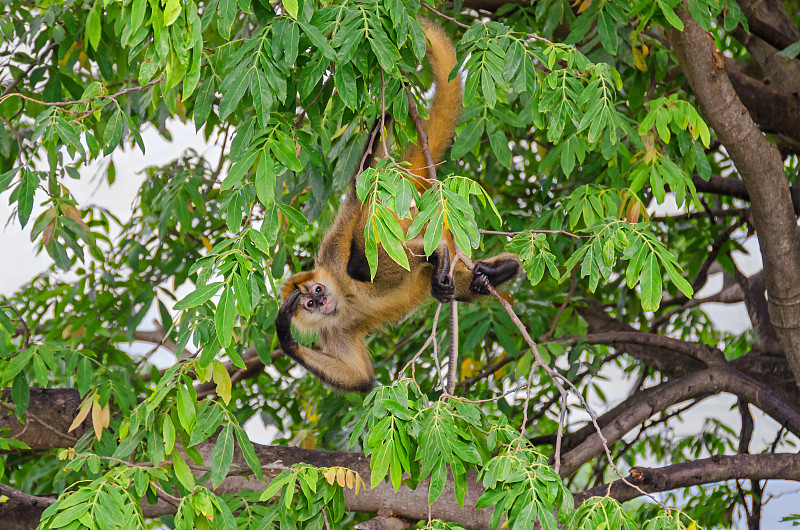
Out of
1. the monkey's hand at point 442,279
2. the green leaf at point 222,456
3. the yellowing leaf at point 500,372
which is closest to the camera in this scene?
the green leaf at point 222,456

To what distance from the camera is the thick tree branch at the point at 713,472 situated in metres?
3.26

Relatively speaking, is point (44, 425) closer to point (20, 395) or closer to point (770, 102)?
point (20, 395)

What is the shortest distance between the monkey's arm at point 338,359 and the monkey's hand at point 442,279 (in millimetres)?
789

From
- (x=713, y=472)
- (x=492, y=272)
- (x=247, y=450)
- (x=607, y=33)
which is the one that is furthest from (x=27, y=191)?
(x=713, y=472)

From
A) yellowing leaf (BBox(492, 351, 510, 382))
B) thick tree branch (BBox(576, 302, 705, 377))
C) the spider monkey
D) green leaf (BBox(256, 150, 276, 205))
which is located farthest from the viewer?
yellowing leaf (BBox(492, 351, 510, 382))

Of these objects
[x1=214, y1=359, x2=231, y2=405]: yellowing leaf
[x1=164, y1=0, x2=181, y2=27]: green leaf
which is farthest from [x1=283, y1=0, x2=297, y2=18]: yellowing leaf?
[x1=214, y1=359, x2=231, y2=405]: yellowing leaf

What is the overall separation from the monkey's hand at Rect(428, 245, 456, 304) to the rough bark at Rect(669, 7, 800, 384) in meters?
1.07

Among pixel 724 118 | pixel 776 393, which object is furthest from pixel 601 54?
pixel 776 393

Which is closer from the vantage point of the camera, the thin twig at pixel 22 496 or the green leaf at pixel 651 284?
the green leaf at pixel 651 284

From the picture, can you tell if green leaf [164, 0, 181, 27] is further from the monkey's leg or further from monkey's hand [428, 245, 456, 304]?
the monkey's leg

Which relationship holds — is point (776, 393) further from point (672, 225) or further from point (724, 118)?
point (724, 118)

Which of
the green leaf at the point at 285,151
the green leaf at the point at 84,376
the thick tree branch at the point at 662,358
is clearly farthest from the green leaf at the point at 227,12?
the thick tree branch at the point at 662,358

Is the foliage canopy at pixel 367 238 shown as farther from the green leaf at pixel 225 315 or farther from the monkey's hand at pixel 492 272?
the monkey's hand at pixel 492 272

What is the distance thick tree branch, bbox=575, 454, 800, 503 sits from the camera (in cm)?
326
